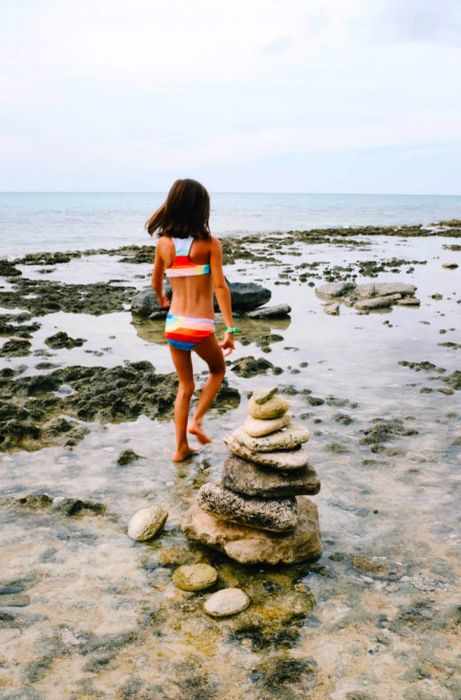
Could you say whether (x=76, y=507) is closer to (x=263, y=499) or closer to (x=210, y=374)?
(x=263, y=499)

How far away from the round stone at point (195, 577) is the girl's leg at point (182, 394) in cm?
196

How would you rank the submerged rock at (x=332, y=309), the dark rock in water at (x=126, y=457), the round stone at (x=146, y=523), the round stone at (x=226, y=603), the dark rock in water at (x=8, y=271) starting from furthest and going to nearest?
the dark rock in water at (x=8, y=271)
the submerged rock at (x=332, y=309)
the dark rock in water at (x=126, y=457)
the round stone at (x=146, y=523)
the round stone at (x=226, y=603)

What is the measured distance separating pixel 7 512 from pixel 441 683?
11.6 feet

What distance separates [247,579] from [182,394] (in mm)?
2195

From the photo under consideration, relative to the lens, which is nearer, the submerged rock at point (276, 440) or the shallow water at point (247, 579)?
the shallow water at point (247, 579)

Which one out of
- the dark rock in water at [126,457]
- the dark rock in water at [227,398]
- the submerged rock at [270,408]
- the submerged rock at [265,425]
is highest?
the submerged rock at [270,408]

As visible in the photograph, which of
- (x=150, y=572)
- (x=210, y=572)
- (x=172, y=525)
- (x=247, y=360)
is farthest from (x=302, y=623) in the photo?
(x=247, y=360)

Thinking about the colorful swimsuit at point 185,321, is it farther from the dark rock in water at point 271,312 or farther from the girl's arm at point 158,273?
the dark rock in water at point 271,312

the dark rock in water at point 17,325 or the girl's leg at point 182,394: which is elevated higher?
the girl's leg at point 182,394

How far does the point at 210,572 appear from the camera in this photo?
407 cm

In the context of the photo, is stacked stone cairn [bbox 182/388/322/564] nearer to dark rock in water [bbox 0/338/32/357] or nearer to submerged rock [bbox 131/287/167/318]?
dark rock in water [bbox 0/338/32/357]

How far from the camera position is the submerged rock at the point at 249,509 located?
431 cm

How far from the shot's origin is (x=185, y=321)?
18.2 ft

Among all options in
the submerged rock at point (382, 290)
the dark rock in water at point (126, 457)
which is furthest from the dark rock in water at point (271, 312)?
the dark rock in water at point (126, 457)
